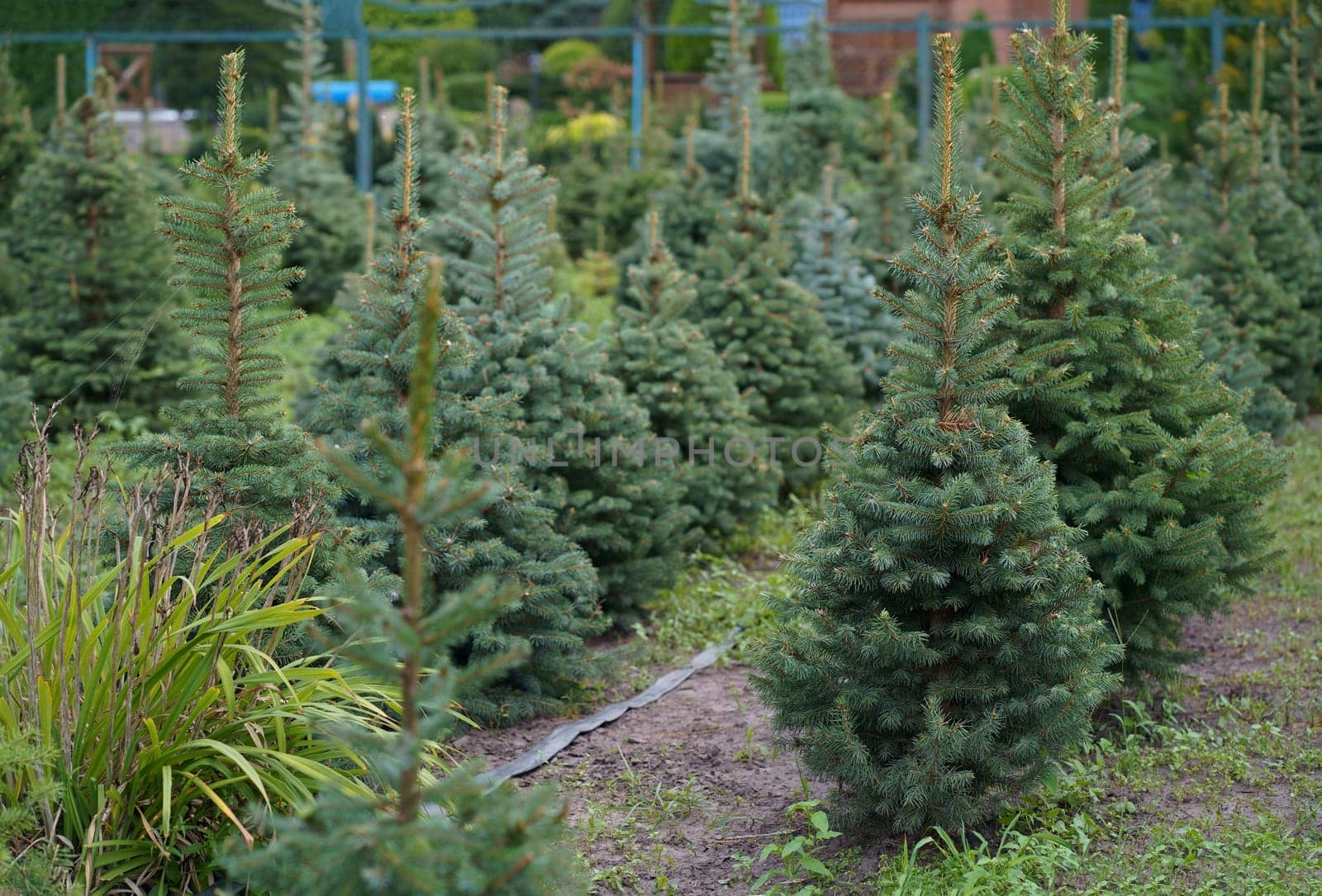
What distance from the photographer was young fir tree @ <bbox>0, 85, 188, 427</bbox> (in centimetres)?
855

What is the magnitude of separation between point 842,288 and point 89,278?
5.02 m

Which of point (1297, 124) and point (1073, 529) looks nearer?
point (1073, 529)

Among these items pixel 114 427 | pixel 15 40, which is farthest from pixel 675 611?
pixel 15 40

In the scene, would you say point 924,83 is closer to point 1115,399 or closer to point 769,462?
point 769,462

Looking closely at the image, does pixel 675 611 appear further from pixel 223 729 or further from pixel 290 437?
pixel 223 729

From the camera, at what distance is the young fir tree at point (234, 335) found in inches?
168

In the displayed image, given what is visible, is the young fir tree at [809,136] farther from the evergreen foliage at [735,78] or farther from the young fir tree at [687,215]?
the young fir tree at [687,215]

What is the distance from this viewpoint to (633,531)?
6109mm

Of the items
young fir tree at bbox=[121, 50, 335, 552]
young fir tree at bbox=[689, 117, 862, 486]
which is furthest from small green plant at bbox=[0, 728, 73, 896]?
young fir tree at bbox=[689, 117, 862, 486]

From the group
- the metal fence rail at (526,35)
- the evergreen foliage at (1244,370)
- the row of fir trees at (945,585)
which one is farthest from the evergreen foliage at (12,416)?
the metal fence rail at (526,35)

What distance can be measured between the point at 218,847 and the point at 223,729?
321 millimetres

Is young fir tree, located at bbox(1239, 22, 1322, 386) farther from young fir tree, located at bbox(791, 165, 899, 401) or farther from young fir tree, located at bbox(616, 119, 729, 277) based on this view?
young fir tree, located at bbox(616, 119, 729, 277)

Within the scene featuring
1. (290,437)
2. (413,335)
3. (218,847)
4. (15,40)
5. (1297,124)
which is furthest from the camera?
(15,40)

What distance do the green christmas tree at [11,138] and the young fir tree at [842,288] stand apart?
291 inches
